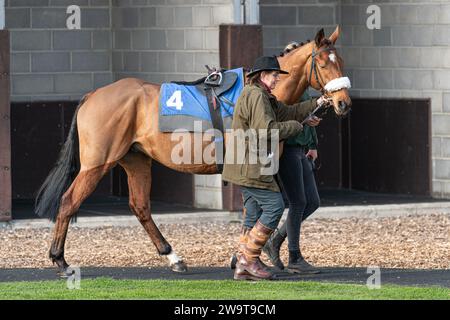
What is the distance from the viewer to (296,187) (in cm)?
1186

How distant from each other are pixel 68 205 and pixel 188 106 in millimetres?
1352

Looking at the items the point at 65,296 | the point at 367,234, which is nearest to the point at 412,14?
the point at 367,234

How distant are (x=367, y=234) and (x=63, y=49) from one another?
540 cm

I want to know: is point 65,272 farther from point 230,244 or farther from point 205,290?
point 230,244

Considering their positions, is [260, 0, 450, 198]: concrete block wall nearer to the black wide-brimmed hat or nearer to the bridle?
the bridle

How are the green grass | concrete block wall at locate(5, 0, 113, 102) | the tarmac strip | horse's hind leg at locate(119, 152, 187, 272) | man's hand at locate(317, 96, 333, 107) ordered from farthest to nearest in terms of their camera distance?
concrete block wall at locate(5, 0, 113, 102)
horse's hind leg at locate(119, 152, 187, 272)
the tarmac strip
man's hand at locate(317, 96, 333, 107)
the green grass

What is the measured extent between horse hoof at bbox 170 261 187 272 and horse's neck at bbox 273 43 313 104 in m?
1.71

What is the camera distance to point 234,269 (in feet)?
40.0

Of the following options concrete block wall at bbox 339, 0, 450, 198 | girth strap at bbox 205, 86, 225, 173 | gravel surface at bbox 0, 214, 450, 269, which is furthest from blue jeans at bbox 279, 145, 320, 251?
concrete block wall at bbox 339, 0, 450, 198

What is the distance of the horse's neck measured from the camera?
1182 centimetres

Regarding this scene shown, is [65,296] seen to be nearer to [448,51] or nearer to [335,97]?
[335,97]

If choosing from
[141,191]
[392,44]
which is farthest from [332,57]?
[392,44]

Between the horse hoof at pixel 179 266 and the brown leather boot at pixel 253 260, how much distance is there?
0.81 metres

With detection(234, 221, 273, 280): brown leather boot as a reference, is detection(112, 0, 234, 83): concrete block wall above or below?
above
